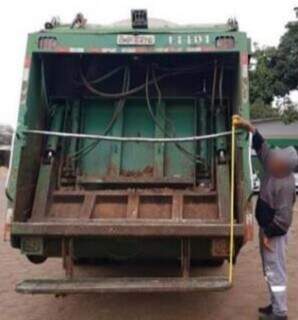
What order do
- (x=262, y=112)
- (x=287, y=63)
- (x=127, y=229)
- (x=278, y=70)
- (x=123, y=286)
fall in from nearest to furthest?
(x=123, y=286) → (x=127, y=229) → (x=287, y=63) → (x=278, y=70) → (x=262, y=112)

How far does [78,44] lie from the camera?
5438 millimetres

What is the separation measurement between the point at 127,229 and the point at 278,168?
1388 mm

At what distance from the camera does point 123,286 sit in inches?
176

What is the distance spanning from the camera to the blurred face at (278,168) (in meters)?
5.22

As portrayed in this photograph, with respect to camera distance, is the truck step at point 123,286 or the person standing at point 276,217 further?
the person standing at point 276,217

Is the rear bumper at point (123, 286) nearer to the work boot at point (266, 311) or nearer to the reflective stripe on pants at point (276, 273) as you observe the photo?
the reflective stripe on pants at point (276, 273)

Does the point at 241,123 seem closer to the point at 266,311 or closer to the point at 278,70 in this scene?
the point at 266,311

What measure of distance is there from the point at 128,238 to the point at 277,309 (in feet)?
4.36

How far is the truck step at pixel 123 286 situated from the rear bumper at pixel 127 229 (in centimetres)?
33

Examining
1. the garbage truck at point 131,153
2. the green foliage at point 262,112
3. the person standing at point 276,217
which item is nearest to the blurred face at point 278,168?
the person standing at point 276,217

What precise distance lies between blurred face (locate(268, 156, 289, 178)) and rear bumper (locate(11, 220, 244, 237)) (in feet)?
2.32

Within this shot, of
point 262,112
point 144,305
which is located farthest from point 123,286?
point 262,112

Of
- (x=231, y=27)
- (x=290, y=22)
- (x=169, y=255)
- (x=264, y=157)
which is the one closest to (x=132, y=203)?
(x=169, y=255)

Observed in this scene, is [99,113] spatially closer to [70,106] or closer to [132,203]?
[70,106]
